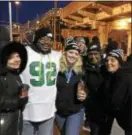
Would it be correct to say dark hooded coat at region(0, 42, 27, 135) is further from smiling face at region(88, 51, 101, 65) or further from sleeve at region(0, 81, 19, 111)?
smiling face at region(88, 51, 101, 65)

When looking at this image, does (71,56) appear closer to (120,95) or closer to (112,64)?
(112,64)

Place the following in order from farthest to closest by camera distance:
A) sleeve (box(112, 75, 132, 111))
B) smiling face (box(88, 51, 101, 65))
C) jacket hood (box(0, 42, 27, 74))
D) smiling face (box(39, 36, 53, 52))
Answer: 1. smiling face (box(88, 51, 101, 65))
2. smiling face (box(39, 36, 53, 52))
3. sleeve (box(112, 75, 132, 111))
4. jacket hood (box(0, 42, 27, 74))

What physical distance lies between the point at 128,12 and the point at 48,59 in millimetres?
10504


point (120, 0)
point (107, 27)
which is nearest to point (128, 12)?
point (120, 0)

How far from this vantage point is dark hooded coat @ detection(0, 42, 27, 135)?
3.56 meters

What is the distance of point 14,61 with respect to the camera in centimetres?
374

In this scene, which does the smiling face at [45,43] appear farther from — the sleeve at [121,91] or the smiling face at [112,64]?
the sleeve at [121,91]

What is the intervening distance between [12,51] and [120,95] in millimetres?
1251

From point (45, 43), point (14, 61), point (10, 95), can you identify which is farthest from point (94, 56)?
point (10, 95)

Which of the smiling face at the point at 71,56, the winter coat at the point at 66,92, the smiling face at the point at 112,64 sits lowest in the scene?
the winter coat at the point at 66,92

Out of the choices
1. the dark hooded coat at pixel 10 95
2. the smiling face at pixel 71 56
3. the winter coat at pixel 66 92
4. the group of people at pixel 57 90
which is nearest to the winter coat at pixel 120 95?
the group of people at pixel 57 90

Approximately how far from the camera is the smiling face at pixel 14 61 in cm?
372

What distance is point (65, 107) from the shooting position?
441 cm

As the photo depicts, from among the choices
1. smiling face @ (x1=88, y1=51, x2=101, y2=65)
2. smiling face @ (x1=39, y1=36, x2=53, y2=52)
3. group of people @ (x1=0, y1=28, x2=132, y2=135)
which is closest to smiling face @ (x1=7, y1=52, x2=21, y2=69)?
group of people @ (x1=0, y1=28, x2=132, y2=135)
